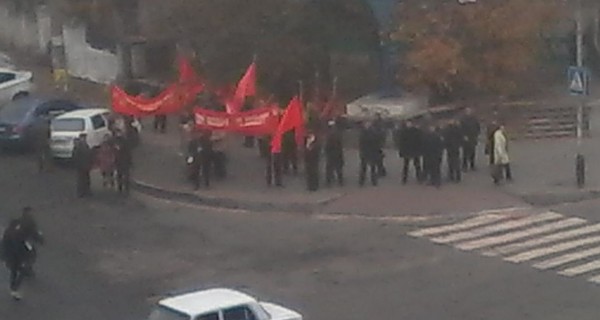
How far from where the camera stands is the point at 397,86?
44.5 meters

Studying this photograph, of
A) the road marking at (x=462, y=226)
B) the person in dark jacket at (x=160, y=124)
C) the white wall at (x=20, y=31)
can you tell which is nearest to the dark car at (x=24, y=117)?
the person in dark jacket at (x=160, y=124)

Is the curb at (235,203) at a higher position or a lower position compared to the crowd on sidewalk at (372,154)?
lower

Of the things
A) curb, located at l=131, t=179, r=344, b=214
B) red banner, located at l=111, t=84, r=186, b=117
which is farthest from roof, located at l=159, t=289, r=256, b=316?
red banner, located at l=111, t=84, r=186, b=117

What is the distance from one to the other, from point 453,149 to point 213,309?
15.1m

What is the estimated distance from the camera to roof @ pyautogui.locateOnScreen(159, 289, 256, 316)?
21656 mm

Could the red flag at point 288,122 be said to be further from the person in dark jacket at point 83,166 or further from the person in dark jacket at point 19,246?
the person in dark jacket at point 19,246

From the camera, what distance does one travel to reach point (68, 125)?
39.9 metres

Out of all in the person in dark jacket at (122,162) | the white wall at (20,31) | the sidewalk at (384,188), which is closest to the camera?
the sidewalk at (384,188)

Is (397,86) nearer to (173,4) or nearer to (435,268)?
(173,4)

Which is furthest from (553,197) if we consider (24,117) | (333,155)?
(24,117)

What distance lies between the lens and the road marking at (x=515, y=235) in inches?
1203

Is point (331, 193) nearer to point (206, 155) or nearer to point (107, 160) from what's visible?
point (206, 155)

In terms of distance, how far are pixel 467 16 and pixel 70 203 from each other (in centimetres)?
1275

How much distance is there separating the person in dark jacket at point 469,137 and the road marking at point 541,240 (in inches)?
207
